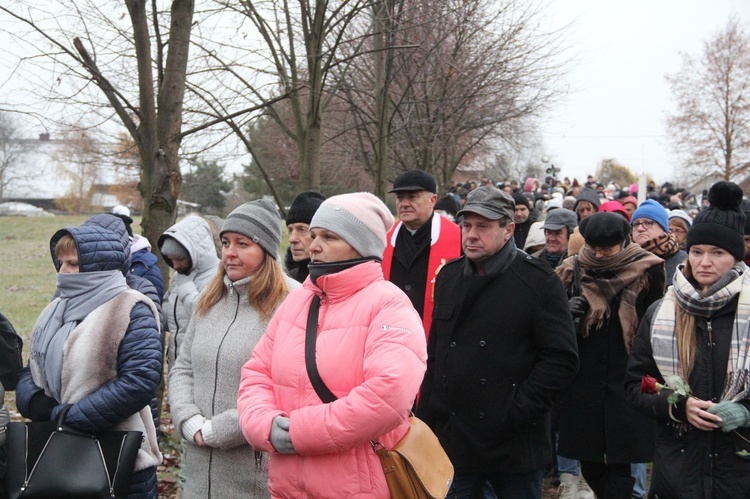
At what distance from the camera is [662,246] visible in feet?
19.9

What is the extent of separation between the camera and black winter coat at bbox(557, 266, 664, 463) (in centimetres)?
478

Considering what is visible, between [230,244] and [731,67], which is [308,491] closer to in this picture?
[230,244]

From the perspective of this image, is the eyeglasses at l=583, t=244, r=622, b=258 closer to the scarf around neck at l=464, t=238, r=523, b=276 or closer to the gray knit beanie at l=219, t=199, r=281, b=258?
the scarf around neck at l=464, t=238, r=523, b=276

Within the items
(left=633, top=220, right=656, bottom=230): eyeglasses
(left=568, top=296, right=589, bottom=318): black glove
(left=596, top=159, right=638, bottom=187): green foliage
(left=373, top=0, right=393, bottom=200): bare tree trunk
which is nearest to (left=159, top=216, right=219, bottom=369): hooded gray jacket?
(left=568, top=296, right=589, bottom=318): black glove

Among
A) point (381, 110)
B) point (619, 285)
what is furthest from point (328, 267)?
point (381, 110)

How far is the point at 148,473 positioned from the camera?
3906 mm

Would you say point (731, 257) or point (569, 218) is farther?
point (569, 218)

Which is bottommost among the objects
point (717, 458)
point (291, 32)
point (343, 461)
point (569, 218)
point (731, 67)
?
point (717, 458)

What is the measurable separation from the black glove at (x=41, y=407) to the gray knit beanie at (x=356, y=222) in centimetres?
182

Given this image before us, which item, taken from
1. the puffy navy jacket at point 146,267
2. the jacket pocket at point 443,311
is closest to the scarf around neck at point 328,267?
the jacket pocket at point 443,311

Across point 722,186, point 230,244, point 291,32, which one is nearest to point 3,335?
point 230,244

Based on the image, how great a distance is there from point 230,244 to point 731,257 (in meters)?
2.54

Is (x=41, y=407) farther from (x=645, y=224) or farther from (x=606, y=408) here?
(x=645, y=224)

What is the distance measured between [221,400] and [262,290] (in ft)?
1.90
